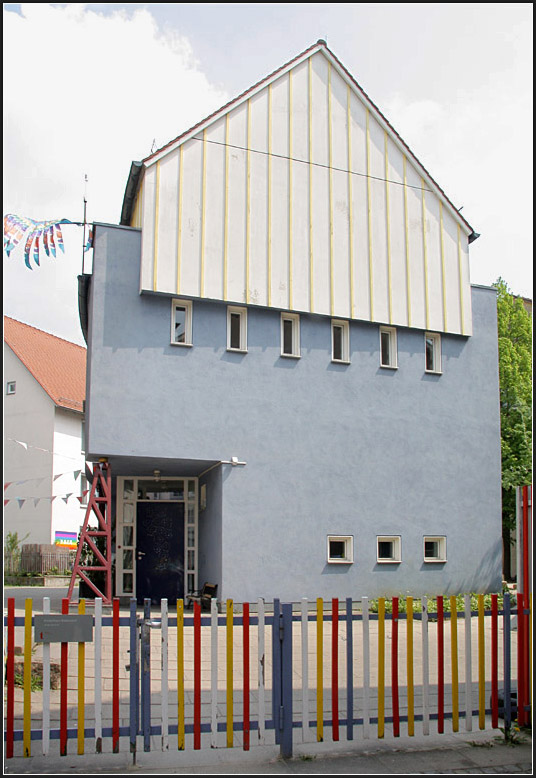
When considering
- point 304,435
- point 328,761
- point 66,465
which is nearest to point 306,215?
point 304,435

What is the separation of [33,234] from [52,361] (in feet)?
64.9

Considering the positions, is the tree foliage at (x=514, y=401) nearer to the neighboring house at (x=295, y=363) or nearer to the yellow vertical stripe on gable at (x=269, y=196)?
the neighboring house at (x=295, y=363)

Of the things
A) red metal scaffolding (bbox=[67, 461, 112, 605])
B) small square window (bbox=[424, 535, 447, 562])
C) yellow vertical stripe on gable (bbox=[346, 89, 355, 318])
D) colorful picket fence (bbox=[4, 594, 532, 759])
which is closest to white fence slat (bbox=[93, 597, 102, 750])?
colorful picket fence (bbox=[4, 594, 532, 759])

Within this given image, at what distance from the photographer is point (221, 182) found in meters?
17.2

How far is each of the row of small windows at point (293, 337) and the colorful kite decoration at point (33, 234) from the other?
354cm

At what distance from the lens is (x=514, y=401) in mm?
29406

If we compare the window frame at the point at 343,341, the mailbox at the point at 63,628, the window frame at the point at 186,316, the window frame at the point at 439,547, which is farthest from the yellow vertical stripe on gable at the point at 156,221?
the mailbox at the point at 63,628

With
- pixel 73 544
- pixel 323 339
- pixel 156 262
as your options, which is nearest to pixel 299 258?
pixel 323 339

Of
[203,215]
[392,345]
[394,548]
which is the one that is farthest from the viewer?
[392,345]

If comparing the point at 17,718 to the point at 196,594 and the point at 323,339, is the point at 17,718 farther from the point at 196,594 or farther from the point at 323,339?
the point at 323,339

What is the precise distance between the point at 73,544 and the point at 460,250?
70.7 feet

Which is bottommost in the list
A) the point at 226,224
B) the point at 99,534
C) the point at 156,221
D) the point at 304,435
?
the point at 99,534

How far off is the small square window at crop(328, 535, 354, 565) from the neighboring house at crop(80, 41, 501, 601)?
0.16 feet

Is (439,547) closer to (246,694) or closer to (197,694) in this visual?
(246,694)
